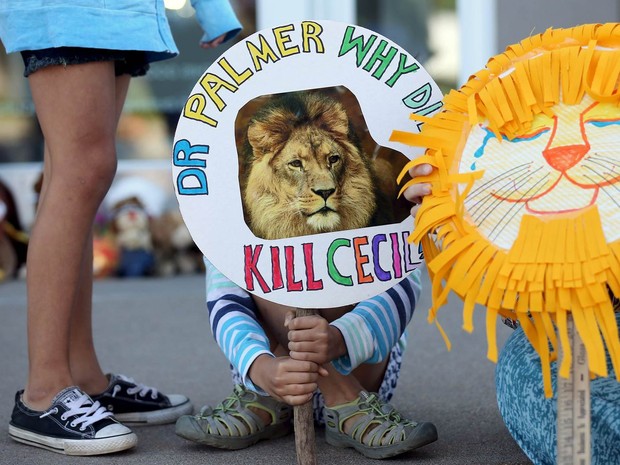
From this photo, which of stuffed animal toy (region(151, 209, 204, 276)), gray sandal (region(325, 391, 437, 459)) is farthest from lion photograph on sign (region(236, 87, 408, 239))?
stuffed animal toy (region(151, 209, 204, 276))

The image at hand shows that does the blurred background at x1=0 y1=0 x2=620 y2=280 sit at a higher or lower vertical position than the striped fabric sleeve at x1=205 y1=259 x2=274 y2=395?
higher

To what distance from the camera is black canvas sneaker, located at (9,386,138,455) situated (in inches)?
69.6

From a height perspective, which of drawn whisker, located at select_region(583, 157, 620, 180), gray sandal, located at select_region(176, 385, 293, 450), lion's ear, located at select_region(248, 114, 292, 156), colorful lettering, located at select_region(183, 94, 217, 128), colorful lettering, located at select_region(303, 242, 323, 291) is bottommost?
gray sandal, located at select_region(176, 385, 293, 450)

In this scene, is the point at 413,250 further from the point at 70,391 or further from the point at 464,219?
the point at 70,391

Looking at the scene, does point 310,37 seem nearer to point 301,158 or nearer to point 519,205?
point 301,158

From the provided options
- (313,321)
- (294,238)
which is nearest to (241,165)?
(294,238)

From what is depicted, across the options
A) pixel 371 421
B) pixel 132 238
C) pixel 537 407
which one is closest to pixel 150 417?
pixel 371 421

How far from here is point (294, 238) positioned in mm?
1524

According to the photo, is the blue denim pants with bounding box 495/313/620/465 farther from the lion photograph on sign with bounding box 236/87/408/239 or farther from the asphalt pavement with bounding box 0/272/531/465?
the lion photograph on sign with bounding box 236/87/408/239

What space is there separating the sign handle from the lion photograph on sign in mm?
458

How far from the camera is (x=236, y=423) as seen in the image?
1785 millimetres

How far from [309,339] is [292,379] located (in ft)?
0.24

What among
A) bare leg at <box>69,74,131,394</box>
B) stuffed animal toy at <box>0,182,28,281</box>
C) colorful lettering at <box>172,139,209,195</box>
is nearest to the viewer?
colorful lettering at <box>172,139,209,195</box>

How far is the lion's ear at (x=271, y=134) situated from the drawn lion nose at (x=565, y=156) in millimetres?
463
